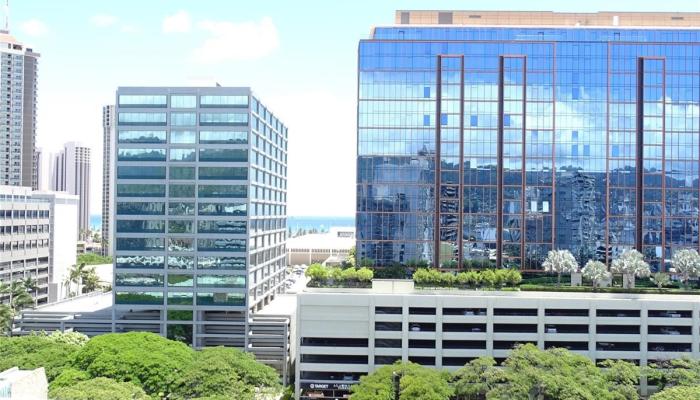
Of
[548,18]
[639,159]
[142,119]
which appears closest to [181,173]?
[142,119]

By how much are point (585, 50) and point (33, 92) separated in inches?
5504

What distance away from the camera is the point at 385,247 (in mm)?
95312

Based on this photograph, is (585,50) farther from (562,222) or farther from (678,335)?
(678,335)

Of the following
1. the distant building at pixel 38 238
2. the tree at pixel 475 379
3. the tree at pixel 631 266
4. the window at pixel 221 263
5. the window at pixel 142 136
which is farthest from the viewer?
the distant building at pixel 38 238

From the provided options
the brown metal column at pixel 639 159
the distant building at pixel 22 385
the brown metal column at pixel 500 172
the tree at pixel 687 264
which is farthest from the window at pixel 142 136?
the tree at pixel 687 264

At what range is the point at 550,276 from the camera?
3743 inches

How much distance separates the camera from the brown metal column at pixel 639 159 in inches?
3760

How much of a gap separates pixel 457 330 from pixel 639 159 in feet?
147

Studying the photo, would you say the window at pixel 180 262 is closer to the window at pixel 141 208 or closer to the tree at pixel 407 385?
the window at pixel 141 208

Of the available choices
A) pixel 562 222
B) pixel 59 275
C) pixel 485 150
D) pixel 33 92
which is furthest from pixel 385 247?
pixel 33 92

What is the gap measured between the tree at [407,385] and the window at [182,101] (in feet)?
142

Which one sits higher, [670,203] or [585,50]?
[585,50]

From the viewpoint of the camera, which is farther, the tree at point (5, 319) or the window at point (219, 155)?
the window at point (219, 155)

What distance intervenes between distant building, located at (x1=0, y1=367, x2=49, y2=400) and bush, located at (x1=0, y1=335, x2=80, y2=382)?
51.2 ft
